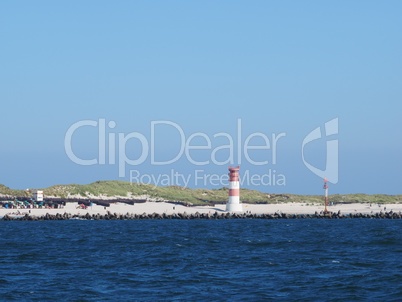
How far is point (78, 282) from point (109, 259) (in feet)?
29.0

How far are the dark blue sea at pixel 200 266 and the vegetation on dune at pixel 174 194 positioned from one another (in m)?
52.0

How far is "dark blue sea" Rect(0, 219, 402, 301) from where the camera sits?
88.7 ft

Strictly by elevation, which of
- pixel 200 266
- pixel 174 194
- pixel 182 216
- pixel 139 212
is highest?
pixel 174 194

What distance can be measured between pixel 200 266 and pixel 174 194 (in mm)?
90021

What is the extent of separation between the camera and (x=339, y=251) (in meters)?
43.0

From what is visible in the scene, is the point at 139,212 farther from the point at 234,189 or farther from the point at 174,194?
the point at 174,194

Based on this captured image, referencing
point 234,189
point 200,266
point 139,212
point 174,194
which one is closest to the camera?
point 200,266

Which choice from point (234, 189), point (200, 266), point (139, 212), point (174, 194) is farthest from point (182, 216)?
point (200, 266)

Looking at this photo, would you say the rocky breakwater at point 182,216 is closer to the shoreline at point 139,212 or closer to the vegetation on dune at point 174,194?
the shoreline at point 139,212

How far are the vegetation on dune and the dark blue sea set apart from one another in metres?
52.0

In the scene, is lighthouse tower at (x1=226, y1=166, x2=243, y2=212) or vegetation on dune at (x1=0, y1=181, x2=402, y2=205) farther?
vegetation on dune at (x1=0, y1=181, x2=402, y2=205)

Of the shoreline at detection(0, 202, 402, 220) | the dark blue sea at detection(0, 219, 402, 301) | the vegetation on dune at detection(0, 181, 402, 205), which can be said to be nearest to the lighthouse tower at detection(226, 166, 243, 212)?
the shoreline at detection(0, 202, 402, 220)

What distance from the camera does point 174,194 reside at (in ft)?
411

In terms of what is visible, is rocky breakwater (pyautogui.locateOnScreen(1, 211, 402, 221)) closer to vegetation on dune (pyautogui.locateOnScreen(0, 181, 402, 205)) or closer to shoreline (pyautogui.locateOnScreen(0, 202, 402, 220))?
shoreline (pyautogui.locateOnScreen(0, 202, 402, 220))
